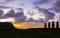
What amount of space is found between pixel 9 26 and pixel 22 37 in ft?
55.3

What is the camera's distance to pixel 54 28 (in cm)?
2922

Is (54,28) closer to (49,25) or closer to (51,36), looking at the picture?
(49,25)

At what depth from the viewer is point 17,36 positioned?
19.5m

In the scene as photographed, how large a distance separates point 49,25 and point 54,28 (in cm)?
113

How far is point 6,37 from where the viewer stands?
1908cm

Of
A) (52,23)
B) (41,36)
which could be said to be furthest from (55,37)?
(52,23)

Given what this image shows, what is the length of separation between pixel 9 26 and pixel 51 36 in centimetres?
1729

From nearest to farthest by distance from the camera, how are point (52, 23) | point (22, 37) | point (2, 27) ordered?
1. point (22, 37)
2. point (52, 23)
3. point (2, 27)

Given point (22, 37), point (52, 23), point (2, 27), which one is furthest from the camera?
point (2, 27)

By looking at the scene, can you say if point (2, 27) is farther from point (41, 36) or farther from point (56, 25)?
point (41, 36)

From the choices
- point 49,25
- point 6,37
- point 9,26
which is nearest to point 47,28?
point 49,25

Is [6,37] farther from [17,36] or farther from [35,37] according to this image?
[35,37]

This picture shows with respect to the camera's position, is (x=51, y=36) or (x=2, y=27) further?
(x=2, y=27)

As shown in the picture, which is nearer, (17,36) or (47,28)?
(17,36)
